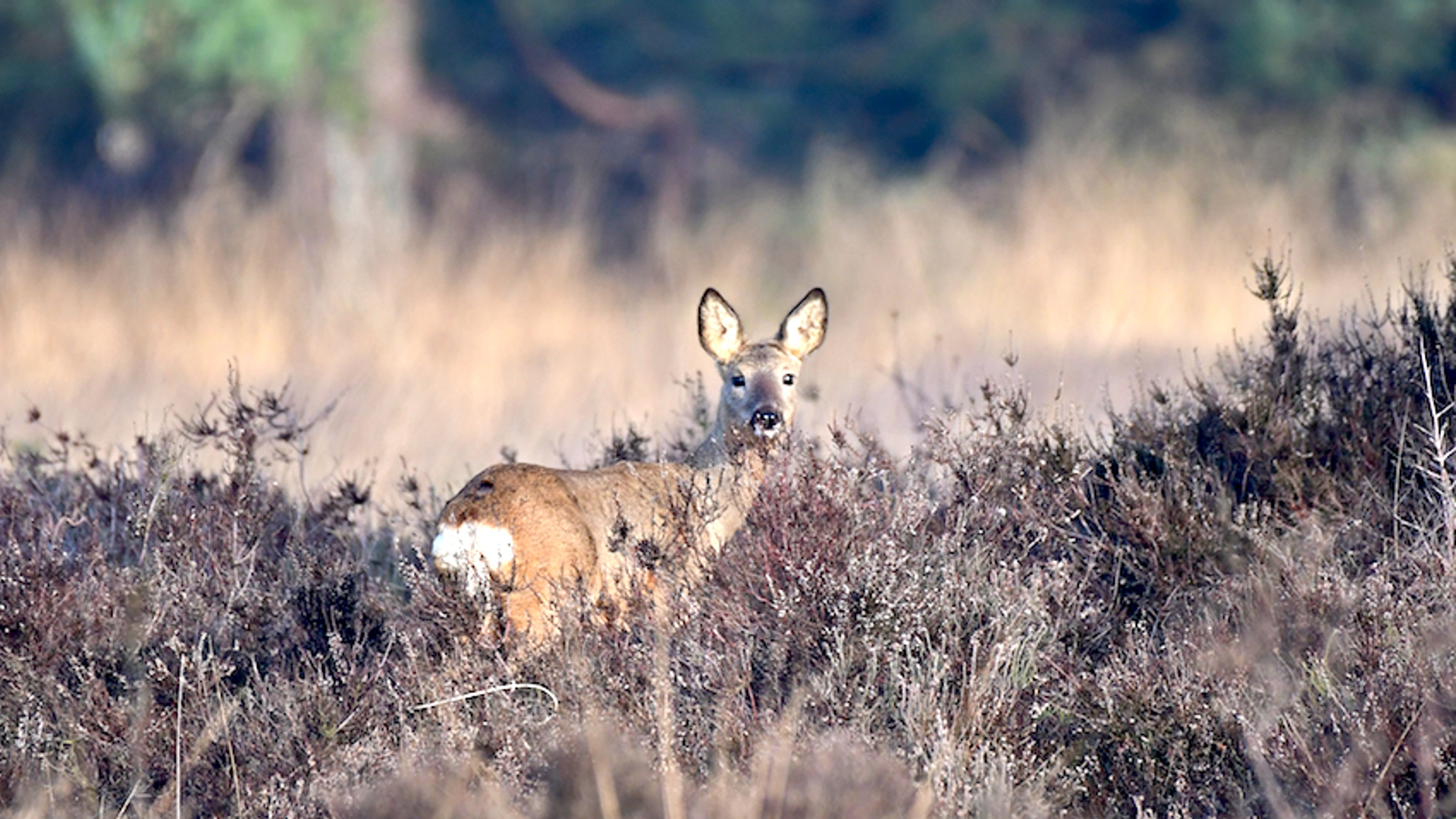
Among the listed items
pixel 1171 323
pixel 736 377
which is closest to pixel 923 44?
pixel 1171 323

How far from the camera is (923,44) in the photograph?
778 inches

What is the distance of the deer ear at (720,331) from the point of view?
7.02 m

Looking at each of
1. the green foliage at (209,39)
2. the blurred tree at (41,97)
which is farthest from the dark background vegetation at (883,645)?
the blurred tree at (41,97)

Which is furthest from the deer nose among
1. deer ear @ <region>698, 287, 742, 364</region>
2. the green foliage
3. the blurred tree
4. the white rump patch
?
the blurred tree

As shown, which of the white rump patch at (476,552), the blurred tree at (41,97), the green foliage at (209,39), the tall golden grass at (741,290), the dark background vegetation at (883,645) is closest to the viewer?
the dark background vegetation at (883,645)

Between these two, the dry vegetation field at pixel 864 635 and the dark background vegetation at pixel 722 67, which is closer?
the dry vegetation field at pixel 864 635

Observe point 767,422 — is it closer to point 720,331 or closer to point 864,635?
point 720,331

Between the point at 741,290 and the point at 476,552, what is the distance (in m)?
10.6

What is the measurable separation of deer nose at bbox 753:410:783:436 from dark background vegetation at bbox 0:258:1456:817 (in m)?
0.31

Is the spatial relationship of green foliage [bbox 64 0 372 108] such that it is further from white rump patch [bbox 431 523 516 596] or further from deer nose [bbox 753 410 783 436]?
white rump patch [bbox 431 523 516 596]

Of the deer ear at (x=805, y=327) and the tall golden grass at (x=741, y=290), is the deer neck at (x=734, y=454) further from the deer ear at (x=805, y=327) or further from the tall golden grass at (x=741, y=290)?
the tall golden grass at (x=741, y=290)

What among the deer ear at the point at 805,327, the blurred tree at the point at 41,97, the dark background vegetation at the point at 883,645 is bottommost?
the dark background vegetation at the point at 883,645

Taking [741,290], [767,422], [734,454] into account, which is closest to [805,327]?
[767,422]

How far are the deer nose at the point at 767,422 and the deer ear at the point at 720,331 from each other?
66 cm
